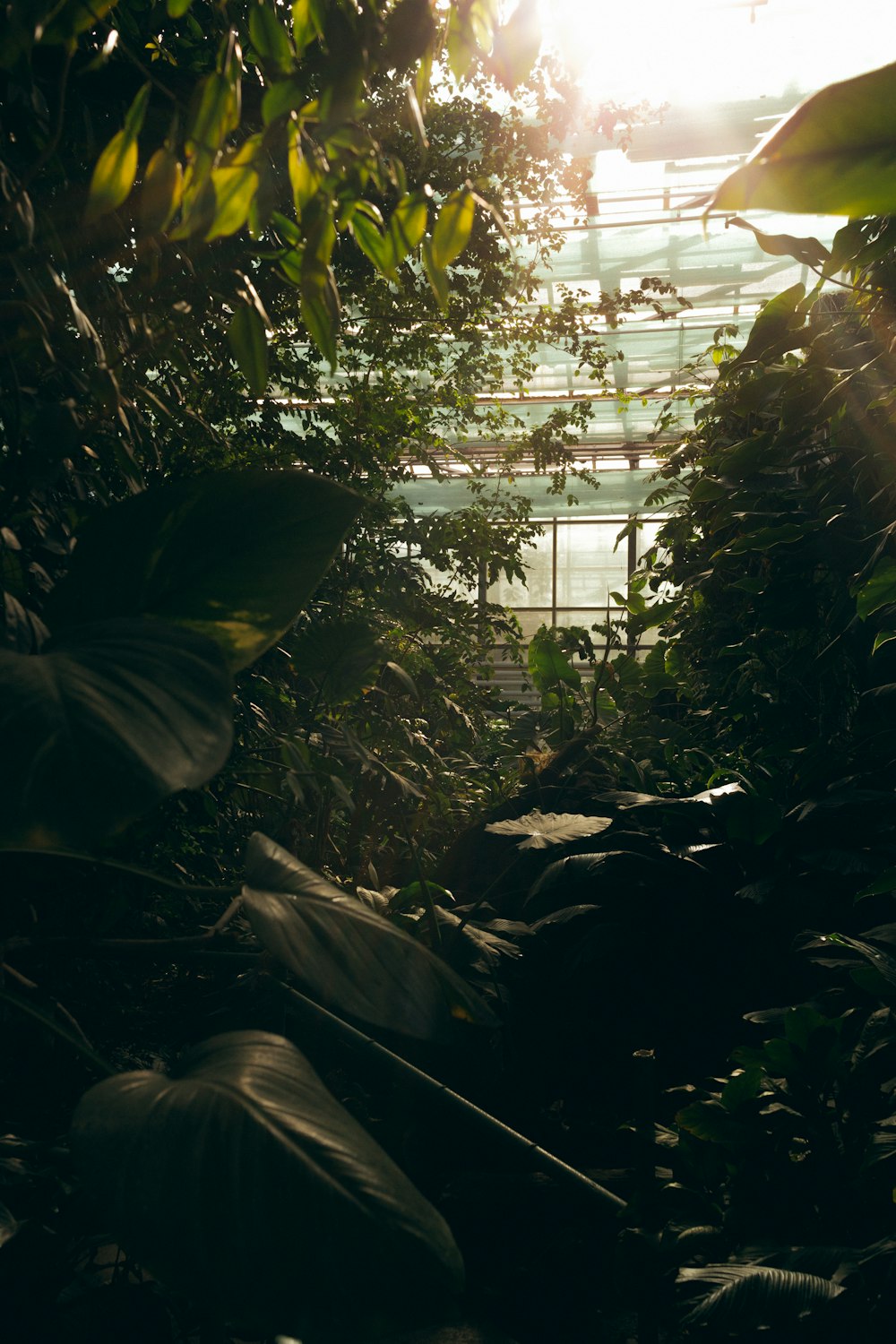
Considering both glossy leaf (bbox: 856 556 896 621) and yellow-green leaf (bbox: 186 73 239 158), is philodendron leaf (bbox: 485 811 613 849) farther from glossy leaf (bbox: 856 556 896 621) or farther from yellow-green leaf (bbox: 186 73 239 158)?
yellow-green leaf (bbox: 186 73 239 158)

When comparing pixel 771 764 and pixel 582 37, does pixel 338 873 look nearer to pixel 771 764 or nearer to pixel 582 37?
pixel 771 764

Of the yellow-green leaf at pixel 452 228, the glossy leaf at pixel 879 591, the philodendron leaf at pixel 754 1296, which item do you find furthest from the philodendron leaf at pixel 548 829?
the yellow-green leaf at pixel 452 228

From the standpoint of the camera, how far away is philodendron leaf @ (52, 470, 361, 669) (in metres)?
0.74

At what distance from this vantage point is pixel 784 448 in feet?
5.87

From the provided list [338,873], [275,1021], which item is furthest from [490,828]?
[275,1021]

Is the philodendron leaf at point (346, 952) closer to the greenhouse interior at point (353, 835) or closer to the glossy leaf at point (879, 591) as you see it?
the greenhouse interior at point (353, 835)

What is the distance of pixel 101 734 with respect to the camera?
1.63 ft

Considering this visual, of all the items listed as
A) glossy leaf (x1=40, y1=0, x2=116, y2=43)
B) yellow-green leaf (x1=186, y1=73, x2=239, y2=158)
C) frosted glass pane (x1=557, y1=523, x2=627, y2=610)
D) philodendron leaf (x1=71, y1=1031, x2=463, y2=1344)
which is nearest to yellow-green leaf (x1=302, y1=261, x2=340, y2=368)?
yellow-green leaf (x1=186, y1=73, x2=239, y2=158)

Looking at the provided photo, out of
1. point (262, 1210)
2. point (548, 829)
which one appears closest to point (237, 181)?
point (262, 1210)

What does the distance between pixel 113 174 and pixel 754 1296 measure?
1.11m

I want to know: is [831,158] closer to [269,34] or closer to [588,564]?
[269,34]

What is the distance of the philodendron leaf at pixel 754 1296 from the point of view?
2.67 ft

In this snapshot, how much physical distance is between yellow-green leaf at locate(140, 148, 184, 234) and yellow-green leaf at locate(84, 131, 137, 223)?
0.05ft

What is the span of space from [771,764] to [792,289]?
1.50 meters
